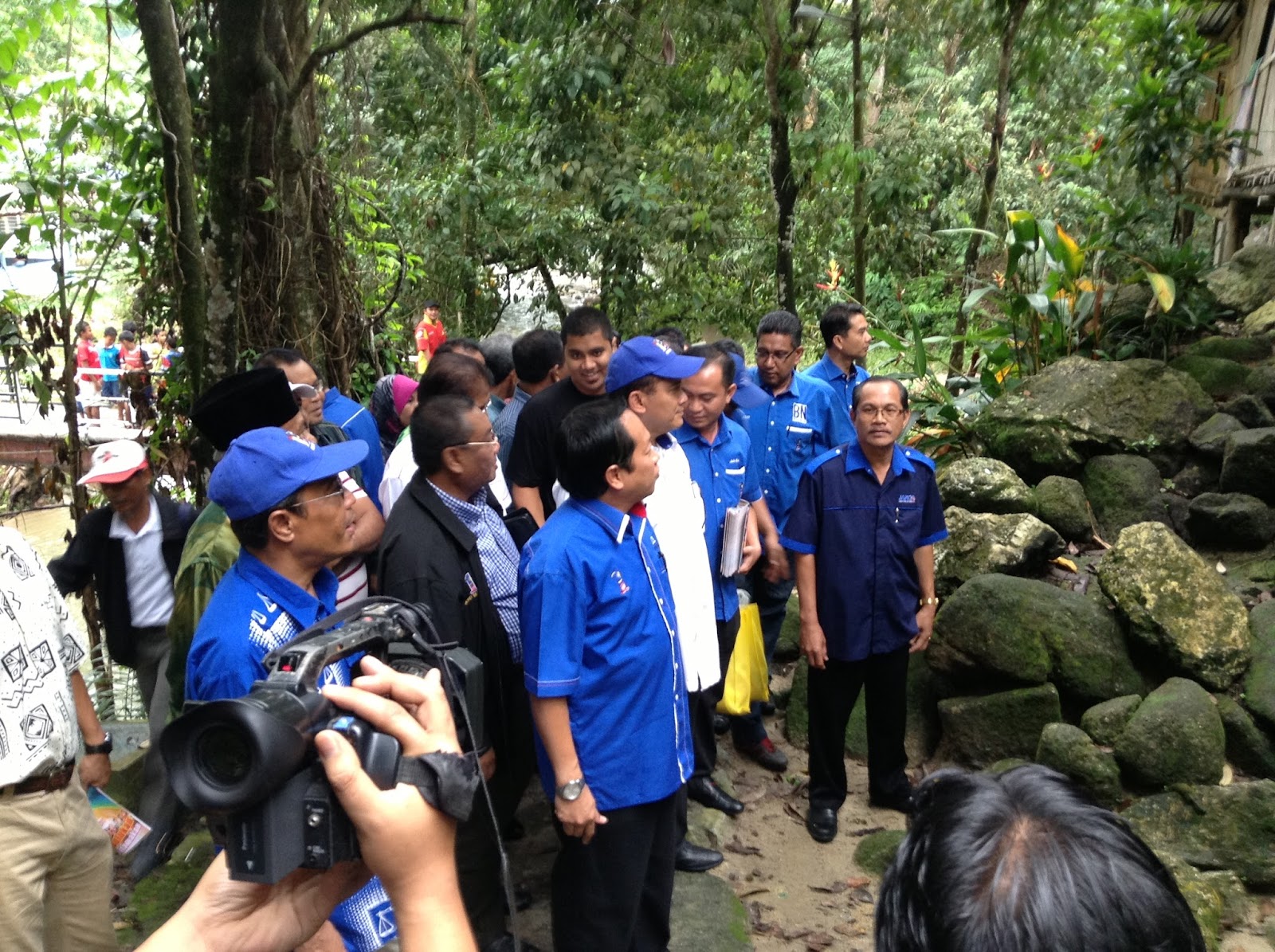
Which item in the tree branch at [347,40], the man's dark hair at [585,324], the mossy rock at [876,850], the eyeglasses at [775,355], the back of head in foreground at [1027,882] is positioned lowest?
the mossy rock at [876,850]

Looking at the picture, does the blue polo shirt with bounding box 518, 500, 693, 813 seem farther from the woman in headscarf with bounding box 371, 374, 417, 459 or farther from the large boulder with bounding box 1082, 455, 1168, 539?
the large boulder with bounding box 1082, 455, 1168, 539

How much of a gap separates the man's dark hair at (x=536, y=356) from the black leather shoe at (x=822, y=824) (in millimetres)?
2344

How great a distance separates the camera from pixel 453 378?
4137 millimetres

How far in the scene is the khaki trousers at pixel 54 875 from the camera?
2504 millimetres

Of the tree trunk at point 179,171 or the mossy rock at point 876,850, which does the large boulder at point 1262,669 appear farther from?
the tree trunk at point 179,171

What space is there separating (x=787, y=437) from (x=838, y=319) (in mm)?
836

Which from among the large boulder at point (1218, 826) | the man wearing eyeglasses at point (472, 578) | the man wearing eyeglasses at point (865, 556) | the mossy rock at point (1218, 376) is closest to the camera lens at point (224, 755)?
the man wearing eyeglasses at point (472, 578)

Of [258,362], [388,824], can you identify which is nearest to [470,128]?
[258,362]

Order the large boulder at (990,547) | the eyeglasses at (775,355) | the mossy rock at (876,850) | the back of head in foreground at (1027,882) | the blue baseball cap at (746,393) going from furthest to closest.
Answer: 1. the large boulder at (990,547)
2. the eyeglasses at (775,355)
3. the blue baseball cap at (746,393)
4. the mossy rock at (876,850)
5. the back of head in foreground at (1027,882)

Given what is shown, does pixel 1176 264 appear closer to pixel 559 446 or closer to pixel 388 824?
pixel 559 446

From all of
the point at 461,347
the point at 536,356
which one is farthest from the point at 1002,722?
the point at 461,347

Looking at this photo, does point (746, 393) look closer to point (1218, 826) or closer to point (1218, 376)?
point (1218, 826)

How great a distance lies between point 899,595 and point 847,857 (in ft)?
3.61

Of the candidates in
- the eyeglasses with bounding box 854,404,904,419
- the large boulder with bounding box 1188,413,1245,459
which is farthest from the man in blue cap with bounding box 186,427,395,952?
the large boulder with bounding box 1188,413,1245,459
